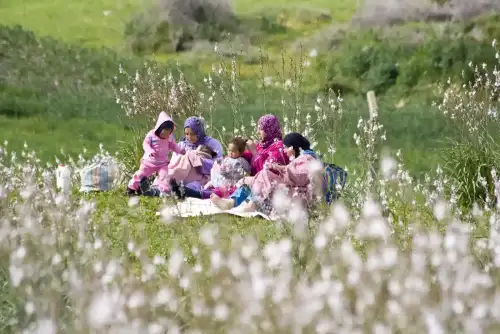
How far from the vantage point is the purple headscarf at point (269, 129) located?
9430 mm

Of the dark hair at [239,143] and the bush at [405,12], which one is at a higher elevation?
the dark hair at [239,143]

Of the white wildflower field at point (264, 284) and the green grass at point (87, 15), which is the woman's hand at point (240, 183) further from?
the green grass at point (87, 15)

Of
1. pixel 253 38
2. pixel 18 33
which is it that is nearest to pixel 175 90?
pixel 18 33

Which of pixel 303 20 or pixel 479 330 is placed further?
pixel 303 20

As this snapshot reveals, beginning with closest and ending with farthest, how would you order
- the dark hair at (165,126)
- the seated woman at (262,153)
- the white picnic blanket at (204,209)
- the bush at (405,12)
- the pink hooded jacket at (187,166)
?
the white picnic blanket at (204,209)
the seated woman at (262,153)
the dark hair at (165,126)
the pink hooded jacket at (187,166)
the bush at (405,12)

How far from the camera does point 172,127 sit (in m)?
9.91

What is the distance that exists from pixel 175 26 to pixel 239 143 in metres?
20.8

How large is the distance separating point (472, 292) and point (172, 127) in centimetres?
652

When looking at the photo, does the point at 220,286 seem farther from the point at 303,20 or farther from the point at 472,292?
the point at 303,20

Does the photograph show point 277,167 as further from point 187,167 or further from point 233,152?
point 187,167

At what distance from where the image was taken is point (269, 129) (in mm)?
9477

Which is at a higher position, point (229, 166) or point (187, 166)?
point (229, 166)

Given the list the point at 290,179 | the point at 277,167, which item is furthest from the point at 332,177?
the point at 277,167

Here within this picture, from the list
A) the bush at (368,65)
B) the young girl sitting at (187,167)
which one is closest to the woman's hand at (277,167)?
the young girl sitting at (187,167)
